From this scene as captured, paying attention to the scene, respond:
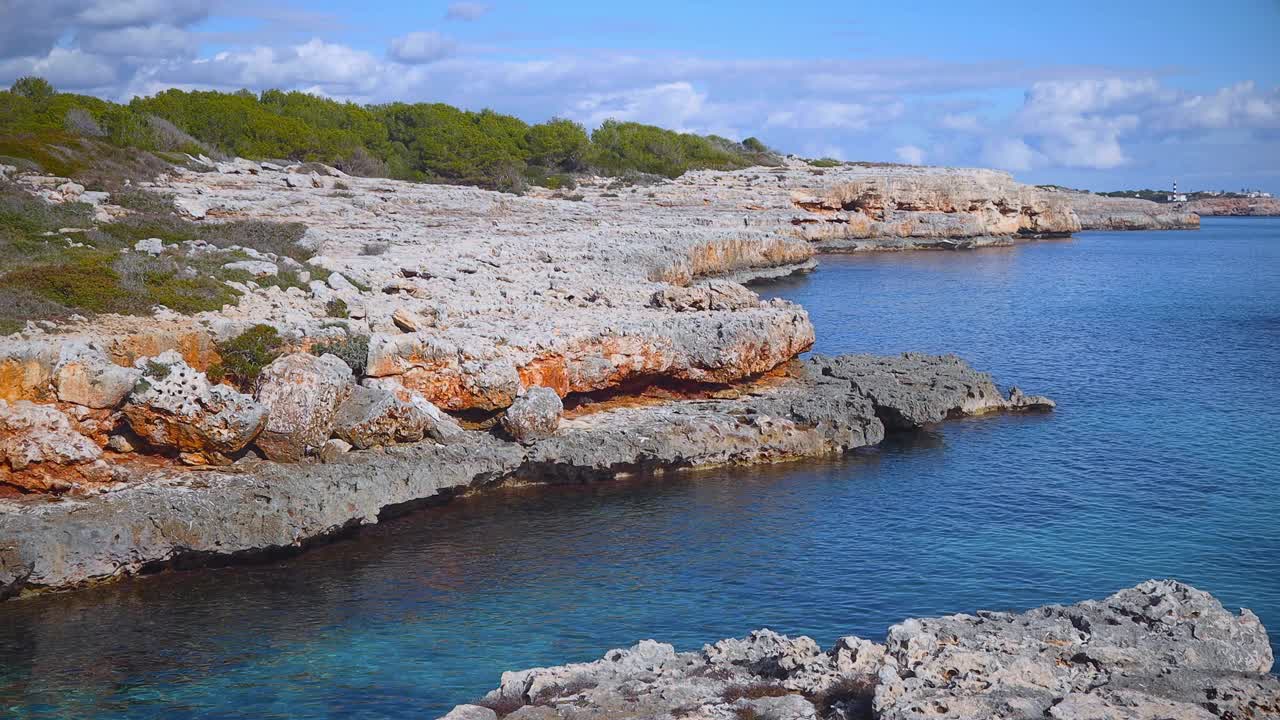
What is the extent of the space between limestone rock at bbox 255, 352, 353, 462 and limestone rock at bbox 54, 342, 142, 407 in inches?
103

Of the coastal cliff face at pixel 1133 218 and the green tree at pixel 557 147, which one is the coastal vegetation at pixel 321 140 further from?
the coastal cliff face at pixel 1133 218

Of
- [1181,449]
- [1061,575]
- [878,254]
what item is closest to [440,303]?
[1061,575]

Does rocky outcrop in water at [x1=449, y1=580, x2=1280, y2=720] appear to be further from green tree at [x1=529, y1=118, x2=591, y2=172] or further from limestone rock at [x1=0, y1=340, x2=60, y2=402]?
green tree at [x1=529, y1=118, x2=591, y2=172]

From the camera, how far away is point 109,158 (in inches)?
2055

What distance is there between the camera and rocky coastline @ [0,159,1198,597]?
20.2 meters

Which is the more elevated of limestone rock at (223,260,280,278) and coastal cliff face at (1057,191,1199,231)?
coastal cliff face at (1057,191,1199,231)

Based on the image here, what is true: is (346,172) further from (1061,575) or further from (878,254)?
(1061,575)

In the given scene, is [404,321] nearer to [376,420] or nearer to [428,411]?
[428,411]

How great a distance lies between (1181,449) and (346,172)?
5935cm

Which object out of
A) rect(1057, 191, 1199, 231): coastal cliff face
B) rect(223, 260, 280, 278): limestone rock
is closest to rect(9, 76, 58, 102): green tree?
rect(223, 260, 280, 278): limestone rock

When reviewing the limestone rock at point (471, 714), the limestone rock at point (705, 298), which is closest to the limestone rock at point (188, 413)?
the limestone rock at point (471, 714)

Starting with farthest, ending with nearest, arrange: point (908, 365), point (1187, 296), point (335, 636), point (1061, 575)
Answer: point (1187, 296) → point (908, 365) → point (1061, 575) → point (335, 636)

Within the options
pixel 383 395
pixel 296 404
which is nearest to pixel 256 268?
pixel 383 395

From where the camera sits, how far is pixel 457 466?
24.1 meters
